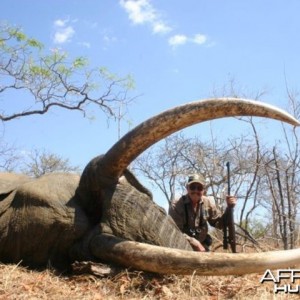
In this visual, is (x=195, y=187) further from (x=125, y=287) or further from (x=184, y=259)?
(x=125, y=287)

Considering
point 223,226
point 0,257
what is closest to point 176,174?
point 223,226

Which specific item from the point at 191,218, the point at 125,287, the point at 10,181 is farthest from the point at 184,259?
Answer: the point at 191,218

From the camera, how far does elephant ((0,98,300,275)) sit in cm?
302

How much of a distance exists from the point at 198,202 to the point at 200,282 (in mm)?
2703

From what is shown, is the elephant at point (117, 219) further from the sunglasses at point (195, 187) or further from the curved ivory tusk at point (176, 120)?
the sunglasses at point (195, 187)

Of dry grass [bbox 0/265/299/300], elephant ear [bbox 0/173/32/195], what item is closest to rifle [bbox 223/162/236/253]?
dry grass [bbox 0/265/299/300]

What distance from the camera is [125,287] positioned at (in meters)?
3.02

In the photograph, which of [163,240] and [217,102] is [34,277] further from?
[217,102]

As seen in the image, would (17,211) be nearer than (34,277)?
No

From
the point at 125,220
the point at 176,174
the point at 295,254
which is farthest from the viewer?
the point at 176,174

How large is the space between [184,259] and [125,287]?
1.26 ft

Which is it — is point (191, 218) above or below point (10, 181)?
below

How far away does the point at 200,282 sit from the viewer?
318 centimetres

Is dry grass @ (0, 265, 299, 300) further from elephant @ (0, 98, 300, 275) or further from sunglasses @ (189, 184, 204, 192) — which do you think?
sunglasses @ (189, 184, 204, 192)
